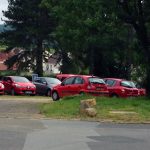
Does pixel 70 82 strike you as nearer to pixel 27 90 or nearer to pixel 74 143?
pixel 27 90

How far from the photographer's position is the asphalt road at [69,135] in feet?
40.2

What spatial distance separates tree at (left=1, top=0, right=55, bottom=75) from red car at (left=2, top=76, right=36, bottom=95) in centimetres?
2505

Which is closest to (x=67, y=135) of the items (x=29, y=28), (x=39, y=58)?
(x=29, y=28)

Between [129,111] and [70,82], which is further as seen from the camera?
[70,82]

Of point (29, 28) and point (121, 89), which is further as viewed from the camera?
point (29, 28)

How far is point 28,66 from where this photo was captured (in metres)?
73.1

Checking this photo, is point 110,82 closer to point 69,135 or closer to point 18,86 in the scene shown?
point 18,86

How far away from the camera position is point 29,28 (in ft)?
222

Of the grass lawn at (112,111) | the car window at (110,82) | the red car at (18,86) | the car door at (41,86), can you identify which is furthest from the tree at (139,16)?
the car door at (41,86)

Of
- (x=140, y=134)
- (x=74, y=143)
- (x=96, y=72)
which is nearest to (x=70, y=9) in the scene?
(x=140, y=134)

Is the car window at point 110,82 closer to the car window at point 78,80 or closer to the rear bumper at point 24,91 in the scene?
the car window at point 78,80

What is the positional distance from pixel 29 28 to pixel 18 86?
88.8ft

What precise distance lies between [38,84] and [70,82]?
472 inches

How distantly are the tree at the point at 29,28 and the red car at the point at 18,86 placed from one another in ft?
82.2
